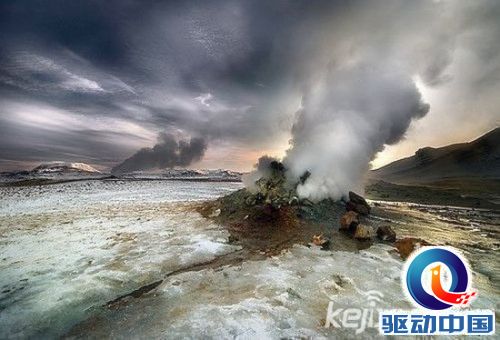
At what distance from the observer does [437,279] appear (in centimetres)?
711

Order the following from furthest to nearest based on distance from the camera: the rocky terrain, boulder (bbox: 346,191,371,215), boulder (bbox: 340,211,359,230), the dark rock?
1. the dark rock
2. boulder (bbox: 346,191,371,215)
3. boulder (bbox: 340,211,359,230)
4. the rocky terrain

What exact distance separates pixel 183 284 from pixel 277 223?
7980 millimetres

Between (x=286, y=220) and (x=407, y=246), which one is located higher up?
(x=286, y=220)

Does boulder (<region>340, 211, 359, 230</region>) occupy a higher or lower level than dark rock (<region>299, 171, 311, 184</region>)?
lower

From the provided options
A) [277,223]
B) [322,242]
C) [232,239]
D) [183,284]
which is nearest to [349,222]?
[322,242]

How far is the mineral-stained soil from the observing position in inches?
504

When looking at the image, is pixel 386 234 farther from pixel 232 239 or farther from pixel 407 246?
pixel 232 239

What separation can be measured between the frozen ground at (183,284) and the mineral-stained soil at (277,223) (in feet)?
2.99

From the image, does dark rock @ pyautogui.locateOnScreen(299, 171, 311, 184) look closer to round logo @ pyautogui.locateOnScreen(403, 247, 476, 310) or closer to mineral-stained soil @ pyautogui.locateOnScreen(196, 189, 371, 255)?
mineral-stained soil @ pyautogui.locateOnScreen(196, 189, 371, 255)

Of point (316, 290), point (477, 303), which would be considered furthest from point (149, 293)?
point (477, 303)

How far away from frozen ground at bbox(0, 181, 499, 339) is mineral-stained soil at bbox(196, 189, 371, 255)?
91cm

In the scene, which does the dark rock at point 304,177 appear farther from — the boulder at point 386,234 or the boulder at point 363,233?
the boulder at point 386,234

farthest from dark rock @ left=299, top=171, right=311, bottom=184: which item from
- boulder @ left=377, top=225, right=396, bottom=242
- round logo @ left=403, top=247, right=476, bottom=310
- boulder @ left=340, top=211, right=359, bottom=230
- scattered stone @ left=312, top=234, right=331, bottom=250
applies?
round logo @ left=403, top=247, right=476, bottom=310

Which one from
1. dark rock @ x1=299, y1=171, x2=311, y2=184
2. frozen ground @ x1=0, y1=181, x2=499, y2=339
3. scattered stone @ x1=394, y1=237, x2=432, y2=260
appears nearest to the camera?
frozen ground @ x1=0, y1=181, x2=499, y2=339
